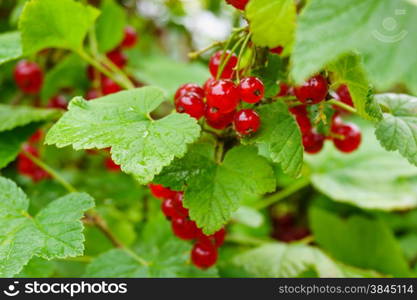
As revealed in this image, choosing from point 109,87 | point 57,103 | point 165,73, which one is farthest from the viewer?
point 165,73

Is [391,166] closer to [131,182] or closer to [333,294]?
[333,294]

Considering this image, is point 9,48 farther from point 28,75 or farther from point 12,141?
point 28,75

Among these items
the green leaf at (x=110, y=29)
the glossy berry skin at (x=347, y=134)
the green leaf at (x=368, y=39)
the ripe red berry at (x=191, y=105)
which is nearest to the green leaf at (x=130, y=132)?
the ripe red berry at (x=191, y=105)

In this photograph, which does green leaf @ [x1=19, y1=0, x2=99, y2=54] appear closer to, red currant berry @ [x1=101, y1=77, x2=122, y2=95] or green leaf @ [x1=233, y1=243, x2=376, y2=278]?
red currant berry @ [x1=101, y1=77, x2=122, y2=95]

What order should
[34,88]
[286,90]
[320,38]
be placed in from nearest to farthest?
1. [320,38]
2. [286,90]
3. [34,88]

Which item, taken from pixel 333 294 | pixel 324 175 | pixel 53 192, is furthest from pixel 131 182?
pixel 333 294

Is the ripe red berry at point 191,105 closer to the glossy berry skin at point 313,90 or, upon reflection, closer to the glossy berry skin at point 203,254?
the glossy berry skin at point 313,90

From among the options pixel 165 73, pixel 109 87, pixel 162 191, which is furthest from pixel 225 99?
pixel 165 73
